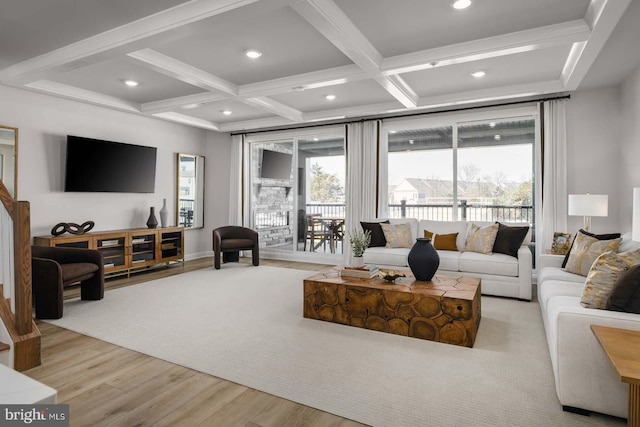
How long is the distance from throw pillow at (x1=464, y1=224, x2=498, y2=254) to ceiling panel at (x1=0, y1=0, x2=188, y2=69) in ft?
14.1

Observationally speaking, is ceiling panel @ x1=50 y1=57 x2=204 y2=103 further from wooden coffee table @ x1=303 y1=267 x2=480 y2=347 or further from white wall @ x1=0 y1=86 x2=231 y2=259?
wooden coffee table @ x1=303 y1=267 x2=480 y2=347

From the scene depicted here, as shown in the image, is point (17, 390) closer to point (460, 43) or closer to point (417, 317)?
point (417, 317)

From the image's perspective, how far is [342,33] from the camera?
304 centimetres

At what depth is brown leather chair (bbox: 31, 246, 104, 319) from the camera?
11.6 feet

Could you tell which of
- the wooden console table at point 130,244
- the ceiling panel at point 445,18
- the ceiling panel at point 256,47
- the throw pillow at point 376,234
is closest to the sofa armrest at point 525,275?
the throw pillow at point 376,234

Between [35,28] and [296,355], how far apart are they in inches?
143

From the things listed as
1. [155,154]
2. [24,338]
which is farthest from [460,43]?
[155,154]

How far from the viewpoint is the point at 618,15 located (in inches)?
105

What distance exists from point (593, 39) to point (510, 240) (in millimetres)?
2414

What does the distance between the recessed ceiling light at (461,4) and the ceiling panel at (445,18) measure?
0.04m

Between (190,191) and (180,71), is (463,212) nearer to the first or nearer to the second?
(180,71)

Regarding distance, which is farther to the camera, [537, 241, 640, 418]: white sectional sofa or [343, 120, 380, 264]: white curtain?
[343, 120, 380, 264]: white curtain

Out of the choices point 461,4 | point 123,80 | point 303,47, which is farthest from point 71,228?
point 461,4

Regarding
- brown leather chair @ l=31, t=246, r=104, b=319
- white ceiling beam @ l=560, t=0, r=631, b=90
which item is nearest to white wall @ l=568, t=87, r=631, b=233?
white ceiling beam @ l=560, t=0, r=631, b=90
